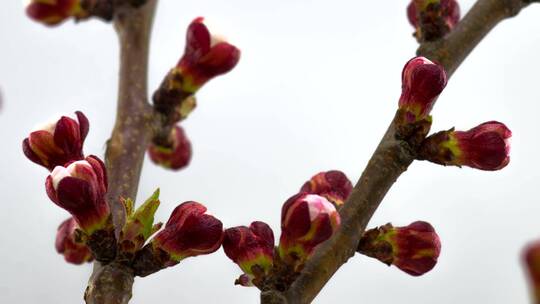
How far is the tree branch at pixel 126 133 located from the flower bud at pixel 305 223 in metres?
0.30

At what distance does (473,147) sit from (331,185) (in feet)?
0.95

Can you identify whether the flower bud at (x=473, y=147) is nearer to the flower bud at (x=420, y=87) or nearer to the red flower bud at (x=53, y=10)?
the flower bud at (x=420, y=87)

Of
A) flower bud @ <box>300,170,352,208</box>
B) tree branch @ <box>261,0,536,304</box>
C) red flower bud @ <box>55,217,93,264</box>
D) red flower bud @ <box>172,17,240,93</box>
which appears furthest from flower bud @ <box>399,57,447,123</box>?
red flower bud @ <box>55,217,93,264</box>

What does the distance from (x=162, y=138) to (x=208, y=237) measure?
69 cm

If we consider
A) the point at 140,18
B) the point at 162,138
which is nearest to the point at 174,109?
the point at 162,138

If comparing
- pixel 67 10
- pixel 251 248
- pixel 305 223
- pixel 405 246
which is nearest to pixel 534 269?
pixel 305 223

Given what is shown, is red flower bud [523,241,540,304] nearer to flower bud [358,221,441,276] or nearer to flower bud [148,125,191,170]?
flower bud [358,221,441,276]

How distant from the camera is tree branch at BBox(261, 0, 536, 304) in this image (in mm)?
1151

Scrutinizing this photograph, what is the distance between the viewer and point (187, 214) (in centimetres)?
124

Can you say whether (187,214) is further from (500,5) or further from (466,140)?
(500,5)

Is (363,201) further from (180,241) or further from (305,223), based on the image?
(180,241)

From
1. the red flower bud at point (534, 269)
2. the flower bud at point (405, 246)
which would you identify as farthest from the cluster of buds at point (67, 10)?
the red flower bud at point (534, 269)

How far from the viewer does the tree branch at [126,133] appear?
1.20 m

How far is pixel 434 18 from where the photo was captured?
1.61m
